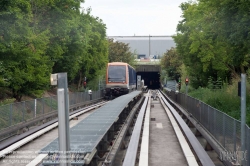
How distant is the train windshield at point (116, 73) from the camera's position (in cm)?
4188

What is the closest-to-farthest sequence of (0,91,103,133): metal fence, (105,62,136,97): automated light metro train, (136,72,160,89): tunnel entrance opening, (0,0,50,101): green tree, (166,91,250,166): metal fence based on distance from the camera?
(166,91,250,166): metal fence < (0,91,103,133): metal fence < (0,0,50,101): green tree < (105,62,136,97): automated light metro train < (136,72,160,89): tunnel entrance opening

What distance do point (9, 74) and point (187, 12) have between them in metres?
20.9

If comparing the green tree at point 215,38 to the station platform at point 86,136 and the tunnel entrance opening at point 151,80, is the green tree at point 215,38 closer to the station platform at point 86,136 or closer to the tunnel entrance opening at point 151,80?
the station platform at point 86,136

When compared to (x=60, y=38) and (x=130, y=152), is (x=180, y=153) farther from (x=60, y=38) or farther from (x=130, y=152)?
(x=60, y=38)

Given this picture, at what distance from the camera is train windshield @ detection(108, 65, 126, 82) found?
4188 cm

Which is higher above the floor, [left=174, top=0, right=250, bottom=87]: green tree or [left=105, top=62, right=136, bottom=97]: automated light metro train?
[left=174, top=0, right=250, bottom=87]: green tree

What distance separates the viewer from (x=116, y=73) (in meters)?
42.0

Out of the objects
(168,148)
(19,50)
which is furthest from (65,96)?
(19,50)

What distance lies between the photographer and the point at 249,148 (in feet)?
26.6

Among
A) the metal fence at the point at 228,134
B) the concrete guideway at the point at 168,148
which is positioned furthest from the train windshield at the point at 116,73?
the metal fence at the point at 228,134

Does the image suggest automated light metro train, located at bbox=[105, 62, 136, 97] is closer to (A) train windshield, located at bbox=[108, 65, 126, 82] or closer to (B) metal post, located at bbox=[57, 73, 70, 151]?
(A) train windshield, located at bbox=[108, 65, 126, 82]

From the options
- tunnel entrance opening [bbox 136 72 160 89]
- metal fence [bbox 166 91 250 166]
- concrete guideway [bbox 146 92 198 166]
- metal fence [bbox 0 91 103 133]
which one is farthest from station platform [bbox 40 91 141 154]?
tunnel entrance opening [bbox 136 72 160 89]

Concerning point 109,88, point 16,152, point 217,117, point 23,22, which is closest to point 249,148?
point 217,117

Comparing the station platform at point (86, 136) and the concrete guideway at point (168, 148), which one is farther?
the concrete guideway at point (168, 148)
